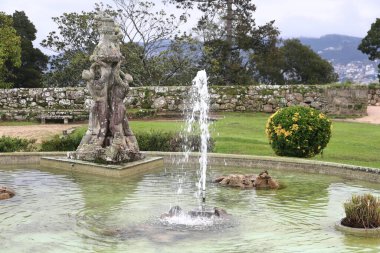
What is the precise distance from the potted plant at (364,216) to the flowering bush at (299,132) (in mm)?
5715

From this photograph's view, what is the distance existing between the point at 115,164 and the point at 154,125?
951 cm

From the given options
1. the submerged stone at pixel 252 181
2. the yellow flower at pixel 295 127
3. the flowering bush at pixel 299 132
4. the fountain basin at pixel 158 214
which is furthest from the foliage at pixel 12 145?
the yellow flower at pixel 295 127

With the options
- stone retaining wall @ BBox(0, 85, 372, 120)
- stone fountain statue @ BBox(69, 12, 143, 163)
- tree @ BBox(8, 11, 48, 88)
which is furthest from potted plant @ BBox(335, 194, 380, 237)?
tree @ BBox(8, 11, 48, 88)

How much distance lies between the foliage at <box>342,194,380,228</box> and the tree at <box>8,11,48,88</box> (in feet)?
123

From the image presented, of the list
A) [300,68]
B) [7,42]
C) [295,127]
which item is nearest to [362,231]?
[295,127]

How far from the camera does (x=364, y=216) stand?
6258 mm

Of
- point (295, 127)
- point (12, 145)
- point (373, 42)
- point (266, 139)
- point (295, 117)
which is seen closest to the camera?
point (295, 127)

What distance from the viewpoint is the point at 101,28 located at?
10.5 m

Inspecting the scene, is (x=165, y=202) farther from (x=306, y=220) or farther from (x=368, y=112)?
(x=368, y=112)

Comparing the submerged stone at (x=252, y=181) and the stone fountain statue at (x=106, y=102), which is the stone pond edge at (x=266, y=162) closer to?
the stone fountain statue at (x=106, y=102)

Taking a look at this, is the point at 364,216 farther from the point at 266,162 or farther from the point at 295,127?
the point at 295,127

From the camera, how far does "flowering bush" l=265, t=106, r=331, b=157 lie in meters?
12.0

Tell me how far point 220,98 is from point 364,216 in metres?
19.3

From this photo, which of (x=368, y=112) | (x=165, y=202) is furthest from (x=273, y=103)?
(x=165, y=202)
